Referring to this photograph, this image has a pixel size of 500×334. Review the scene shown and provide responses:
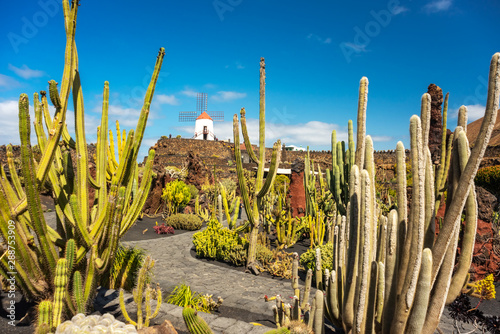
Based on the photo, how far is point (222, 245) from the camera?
6.38 metres

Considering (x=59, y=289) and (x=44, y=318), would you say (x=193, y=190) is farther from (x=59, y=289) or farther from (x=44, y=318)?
(x=44, y=318)

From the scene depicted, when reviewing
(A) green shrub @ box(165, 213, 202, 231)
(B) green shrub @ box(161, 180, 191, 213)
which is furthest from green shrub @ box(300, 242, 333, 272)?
(B) green shrub @ box(161, 180, 191, 213)

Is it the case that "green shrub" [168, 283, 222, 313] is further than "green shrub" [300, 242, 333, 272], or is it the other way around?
"green shrub" [300, 242, 333, 272]

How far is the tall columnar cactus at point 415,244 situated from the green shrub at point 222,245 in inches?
159

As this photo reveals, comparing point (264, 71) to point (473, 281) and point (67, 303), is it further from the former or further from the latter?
point (473, 281)

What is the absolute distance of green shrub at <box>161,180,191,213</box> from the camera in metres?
11.7

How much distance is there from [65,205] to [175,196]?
8930 mm

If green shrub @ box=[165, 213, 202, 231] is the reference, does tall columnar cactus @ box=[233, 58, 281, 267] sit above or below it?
above

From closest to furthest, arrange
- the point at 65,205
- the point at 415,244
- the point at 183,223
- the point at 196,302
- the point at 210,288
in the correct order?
the point at 415,244 < the point at 65,205 < the point at 196,302 < the point at 210,288 < the point at 183,223

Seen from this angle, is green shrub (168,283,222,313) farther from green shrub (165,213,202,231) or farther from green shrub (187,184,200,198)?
green shrub (187,184,200,198)

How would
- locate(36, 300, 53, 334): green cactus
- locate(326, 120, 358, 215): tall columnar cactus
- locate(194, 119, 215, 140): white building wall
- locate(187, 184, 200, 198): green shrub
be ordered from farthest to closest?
locate(194, 119, 215, 140): white building wall < locate(187, 184, 200, 198): green shrub < locate(326, 120, 358, 215): tall columnar cactus < locate(36, 300, 53, 334): green cactus

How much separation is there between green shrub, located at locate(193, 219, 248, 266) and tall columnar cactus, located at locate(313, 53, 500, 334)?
4.05 meters

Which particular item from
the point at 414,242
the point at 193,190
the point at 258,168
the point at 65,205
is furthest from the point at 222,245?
the point at 193,190

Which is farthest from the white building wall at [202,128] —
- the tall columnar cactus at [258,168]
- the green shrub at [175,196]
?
the tall columnar cactus at [258,168]
